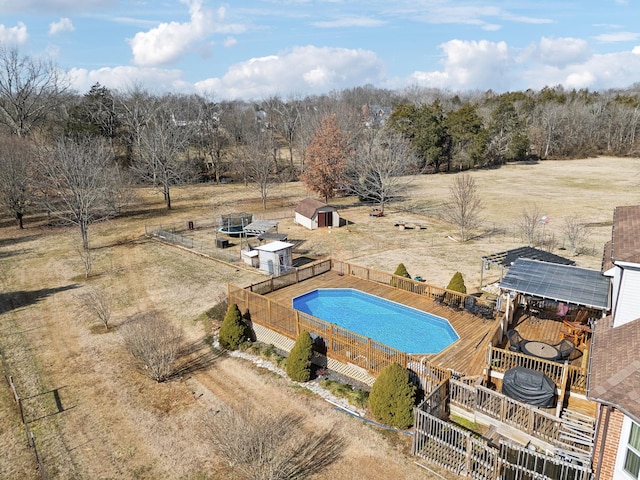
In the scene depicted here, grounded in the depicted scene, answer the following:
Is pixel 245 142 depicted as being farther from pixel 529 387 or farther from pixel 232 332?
pixel 529 387

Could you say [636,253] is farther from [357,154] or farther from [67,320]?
[357,154]

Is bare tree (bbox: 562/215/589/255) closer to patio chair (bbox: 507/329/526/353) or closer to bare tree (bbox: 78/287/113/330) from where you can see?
patio chair (bbox: 507/329/526/353)

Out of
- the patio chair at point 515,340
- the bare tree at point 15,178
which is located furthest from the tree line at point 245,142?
the patio chair at point 515,340

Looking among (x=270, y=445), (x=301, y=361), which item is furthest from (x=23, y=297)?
(x=270, y=445)

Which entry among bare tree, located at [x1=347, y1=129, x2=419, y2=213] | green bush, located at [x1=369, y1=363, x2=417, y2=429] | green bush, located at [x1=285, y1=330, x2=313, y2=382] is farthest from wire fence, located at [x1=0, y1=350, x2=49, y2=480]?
bare tree, located at [x1=347, y1=129, x2=419, y2=213]

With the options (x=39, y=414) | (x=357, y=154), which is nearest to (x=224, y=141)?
(x=357, y=154)

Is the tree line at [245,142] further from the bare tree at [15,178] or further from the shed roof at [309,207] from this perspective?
the shed roof at [309,207]
